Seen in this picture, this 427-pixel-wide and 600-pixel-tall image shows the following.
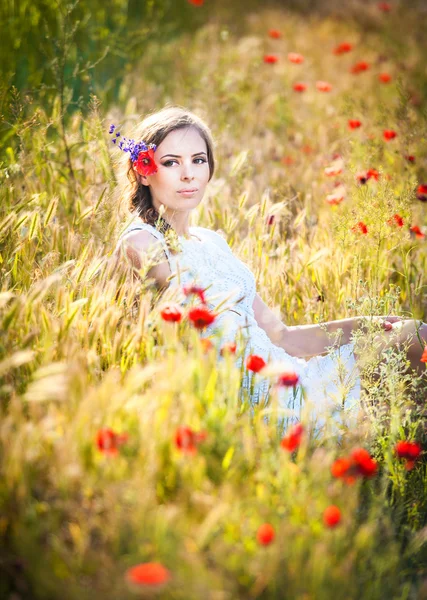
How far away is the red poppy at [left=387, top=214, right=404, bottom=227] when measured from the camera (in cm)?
242

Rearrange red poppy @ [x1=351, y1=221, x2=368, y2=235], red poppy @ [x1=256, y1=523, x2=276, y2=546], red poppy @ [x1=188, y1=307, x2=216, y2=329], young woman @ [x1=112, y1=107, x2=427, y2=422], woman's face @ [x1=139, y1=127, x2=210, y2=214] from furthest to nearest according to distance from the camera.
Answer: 1. red poppy @ [x1=351, y1=221, x2=368, y2=235]
2. woman's face @ [x1=139, y1=127, x2=210, y2=214]
3. young woman @ [x1=112, y1=107, x2=427, y2=422]
4. red poppy @ [x1=188, y1=307, x2=216, y2=329]
5. red poppy @ [x1=256, y1=523, x2=276, y2=546]

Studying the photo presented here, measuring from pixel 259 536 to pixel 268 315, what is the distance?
1.39 m

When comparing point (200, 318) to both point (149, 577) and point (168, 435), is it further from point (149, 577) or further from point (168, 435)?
point (149, 577)

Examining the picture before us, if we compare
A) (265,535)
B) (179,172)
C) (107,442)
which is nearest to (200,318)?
(107,442)

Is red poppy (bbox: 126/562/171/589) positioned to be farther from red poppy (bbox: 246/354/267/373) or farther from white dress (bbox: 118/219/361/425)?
white dress (bbox: 118/219/361/425)

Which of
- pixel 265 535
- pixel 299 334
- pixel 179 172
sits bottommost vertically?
pixel 299 334

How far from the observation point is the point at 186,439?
126cm

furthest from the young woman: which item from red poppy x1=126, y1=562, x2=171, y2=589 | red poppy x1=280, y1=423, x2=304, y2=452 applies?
red poppy x1=126, y1=562, x2=171, y2=589

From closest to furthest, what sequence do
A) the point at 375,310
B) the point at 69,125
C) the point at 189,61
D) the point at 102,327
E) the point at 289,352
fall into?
the point at 102,327 → the point at 375,310 → the point at 289,352 → the point at 69,125 → the point at 189,61

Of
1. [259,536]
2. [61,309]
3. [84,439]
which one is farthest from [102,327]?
[259,536]

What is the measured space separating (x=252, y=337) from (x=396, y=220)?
83cm

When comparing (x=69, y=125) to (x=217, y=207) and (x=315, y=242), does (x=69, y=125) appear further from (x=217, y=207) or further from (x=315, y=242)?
(x=315, y=242)

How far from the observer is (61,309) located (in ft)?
5.90

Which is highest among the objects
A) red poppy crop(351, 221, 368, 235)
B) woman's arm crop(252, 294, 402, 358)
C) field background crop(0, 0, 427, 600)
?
red poppy crop(351, 221, 368, 235)
